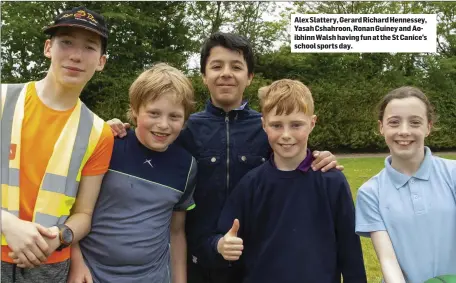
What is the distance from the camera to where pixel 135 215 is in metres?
2.57

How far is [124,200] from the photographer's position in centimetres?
257

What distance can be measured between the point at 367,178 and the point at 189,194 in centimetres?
987

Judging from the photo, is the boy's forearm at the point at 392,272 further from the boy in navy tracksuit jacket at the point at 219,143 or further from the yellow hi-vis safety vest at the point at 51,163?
the yellow hi-vis safety vest at the point at 51,163

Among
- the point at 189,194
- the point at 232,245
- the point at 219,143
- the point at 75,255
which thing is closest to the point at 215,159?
the point at 219,143

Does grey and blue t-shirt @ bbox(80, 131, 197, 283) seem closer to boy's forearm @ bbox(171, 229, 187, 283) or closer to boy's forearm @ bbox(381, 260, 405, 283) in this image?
boy's forearm @ bbox(171, 229, 187, 283)

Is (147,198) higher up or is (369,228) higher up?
(147,198)

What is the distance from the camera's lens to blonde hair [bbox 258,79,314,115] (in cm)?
268

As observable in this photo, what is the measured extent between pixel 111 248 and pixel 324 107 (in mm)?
18135

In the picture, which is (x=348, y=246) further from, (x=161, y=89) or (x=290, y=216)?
(x=161, y=89)

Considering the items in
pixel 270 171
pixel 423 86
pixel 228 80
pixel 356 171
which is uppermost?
pixel 423 86

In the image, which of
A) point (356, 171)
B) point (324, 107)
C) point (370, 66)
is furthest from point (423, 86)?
point (356, 171)

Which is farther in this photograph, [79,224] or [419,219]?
[419,219]

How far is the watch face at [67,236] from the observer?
2.31m

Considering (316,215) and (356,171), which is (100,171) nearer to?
(316,215)
